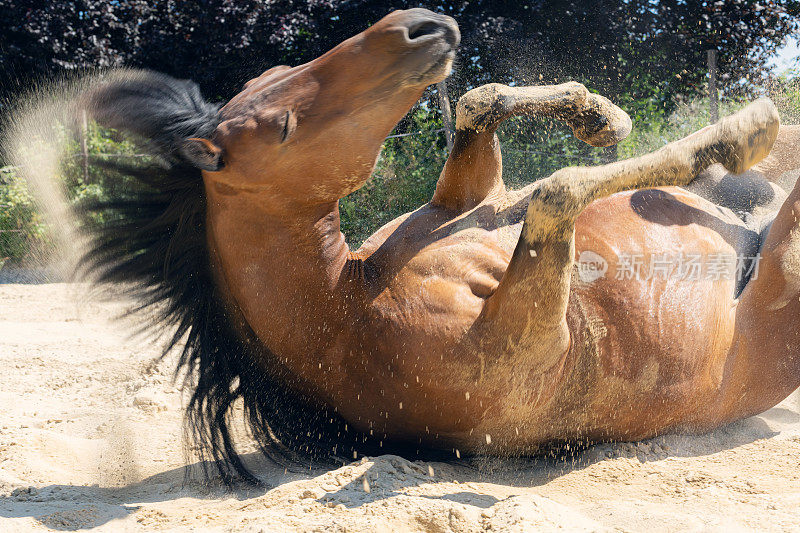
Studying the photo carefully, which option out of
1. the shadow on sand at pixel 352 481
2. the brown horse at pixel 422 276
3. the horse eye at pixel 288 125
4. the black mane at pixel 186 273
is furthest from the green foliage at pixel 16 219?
the horse eye at pixel 288 125

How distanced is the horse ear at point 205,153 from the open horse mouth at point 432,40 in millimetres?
582

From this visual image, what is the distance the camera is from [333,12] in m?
8.23

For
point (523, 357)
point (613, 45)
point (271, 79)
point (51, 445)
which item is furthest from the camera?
point (613, 45)

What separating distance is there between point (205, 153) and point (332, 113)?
0.37 m

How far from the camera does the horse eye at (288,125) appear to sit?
179cm

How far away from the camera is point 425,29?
177cm

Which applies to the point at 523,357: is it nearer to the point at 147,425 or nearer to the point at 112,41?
the point at 147,425

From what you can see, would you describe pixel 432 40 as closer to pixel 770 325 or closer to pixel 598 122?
pixel 598 122

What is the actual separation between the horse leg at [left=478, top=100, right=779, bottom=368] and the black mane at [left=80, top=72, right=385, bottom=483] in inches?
29.8

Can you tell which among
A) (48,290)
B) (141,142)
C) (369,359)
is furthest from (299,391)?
(48,290)

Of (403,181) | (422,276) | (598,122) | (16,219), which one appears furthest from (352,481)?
(16,219)

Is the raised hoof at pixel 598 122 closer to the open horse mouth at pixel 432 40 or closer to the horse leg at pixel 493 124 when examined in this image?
the horse leg at pixel 493 124

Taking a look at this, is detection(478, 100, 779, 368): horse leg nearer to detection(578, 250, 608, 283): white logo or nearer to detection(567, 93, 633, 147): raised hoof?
detection(578, 250, 608, 283): white logo

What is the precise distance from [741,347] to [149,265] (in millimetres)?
2114
